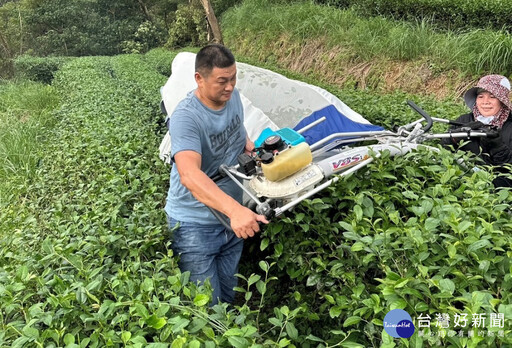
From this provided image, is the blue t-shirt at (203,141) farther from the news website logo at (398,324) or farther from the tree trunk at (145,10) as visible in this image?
the tree trunk at (145,10)

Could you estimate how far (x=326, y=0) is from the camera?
37.3 ft

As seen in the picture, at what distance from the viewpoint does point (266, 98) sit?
13.8ft

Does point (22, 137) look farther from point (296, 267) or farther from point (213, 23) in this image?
point (213, 23)

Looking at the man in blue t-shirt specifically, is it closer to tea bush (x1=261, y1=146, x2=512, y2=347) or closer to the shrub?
tea bush (x1=261, y1=146, x2=512, y2=347)

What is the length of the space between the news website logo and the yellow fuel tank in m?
0.80

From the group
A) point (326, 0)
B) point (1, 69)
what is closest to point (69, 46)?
point (1, 69)

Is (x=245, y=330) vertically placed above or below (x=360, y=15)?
above

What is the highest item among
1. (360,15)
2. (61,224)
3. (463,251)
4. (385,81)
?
(463,251)

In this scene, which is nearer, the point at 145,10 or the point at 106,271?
the point at 106,271

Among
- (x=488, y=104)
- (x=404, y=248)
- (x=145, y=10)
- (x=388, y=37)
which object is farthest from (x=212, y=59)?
(x=145, y=10)

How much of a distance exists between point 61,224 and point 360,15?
9.04m

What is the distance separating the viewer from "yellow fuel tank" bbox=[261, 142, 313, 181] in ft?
6.16

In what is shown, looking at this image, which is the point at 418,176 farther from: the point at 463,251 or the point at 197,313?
the point at 197,313

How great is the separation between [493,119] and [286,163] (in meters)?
1.92
